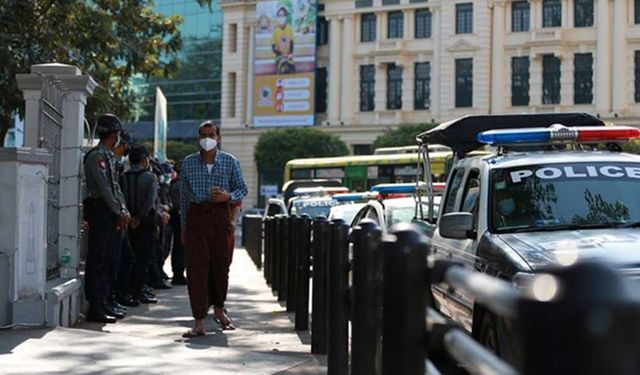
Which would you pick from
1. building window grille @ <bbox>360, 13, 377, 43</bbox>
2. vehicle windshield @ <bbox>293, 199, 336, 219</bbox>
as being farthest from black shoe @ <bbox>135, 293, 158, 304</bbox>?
building window grille @ <bbox>360, 13, 377, 43</bbox>

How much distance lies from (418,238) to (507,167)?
435 cm

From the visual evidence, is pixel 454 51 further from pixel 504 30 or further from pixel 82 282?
pixel 82 282

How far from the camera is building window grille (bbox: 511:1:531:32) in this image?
56.8 meters

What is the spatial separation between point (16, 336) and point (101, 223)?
175cm

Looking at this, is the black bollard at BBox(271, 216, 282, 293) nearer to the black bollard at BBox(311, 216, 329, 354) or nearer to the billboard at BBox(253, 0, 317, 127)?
the black bollard at BBox(311, 216, 329, 354)

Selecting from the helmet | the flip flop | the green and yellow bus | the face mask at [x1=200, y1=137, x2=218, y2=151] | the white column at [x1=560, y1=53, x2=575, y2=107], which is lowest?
the flip flop

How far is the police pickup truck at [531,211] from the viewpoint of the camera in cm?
553

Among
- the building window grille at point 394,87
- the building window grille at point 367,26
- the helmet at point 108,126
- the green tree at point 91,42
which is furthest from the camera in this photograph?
the building window grille at point 367,26

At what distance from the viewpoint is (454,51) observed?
58438mm

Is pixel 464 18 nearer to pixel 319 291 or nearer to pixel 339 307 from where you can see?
pixel 319 291

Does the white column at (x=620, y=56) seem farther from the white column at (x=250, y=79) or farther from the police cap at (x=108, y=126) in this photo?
the police cap at (x=108, y=126)

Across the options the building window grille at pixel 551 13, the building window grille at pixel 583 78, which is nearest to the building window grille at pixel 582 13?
the building window grille at pixel 551 13

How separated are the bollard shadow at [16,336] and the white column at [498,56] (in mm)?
52075

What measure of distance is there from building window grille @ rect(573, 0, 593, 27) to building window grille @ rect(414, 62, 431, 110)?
9.95 m
